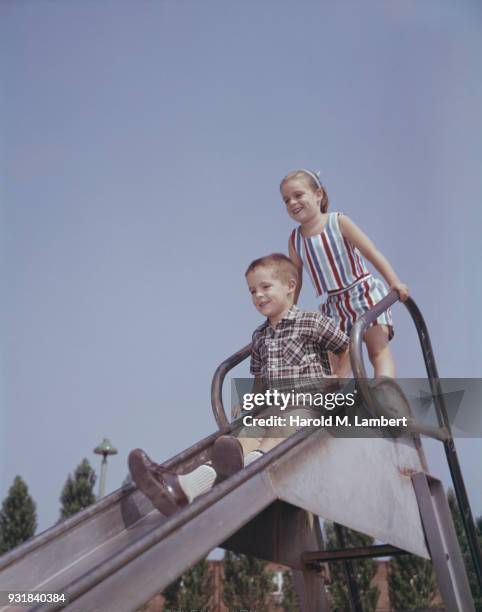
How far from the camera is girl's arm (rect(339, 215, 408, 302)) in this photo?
389cm

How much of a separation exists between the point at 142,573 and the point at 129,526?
1.09m

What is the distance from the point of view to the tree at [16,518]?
18609 mm

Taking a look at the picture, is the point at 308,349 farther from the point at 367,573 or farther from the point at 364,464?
the point at 367,573

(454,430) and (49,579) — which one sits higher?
(454,430)

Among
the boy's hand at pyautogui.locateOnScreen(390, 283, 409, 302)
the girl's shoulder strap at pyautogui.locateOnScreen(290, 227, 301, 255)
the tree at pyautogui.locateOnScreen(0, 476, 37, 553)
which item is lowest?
the boy's hand at pyautogui.locateOnScreen(390, 283, 409, 302)

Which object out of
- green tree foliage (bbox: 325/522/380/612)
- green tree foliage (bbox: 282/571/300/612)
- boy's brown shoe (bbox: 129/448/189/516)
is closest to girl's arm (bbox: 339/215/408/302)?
boy's brown shoe (bbox: 129/448/189/516)

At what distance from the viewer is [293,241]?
4375 mm

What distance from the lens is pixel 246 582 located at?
18.7m

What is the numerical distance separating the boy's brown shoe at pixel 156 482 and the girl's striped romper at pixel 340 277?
1.64 metres

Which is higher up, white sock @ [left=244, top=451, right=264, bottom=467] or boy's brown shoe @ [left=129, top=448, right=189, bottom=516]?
white sock @ [left=244, top=451, right=264, bottom=467]

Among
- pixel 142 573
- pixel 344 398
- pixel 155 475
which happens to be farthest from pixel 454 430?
pixel 142 573

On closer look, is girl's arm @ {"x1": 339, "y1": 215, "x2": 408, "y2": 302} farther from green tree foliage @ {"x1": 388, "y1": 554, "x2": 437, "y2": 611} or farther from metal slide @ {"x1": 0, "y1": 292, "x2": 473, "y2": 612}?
green tree foliage @ {"x1": 388, "y1": 554, "x2": 437, "y2": 611}

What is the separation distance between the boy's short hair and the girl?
43 cm

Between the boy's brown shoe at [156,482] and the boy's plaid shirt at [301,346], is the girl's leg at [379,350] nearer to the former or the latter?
the boy's plaid shirt at [301,346]
